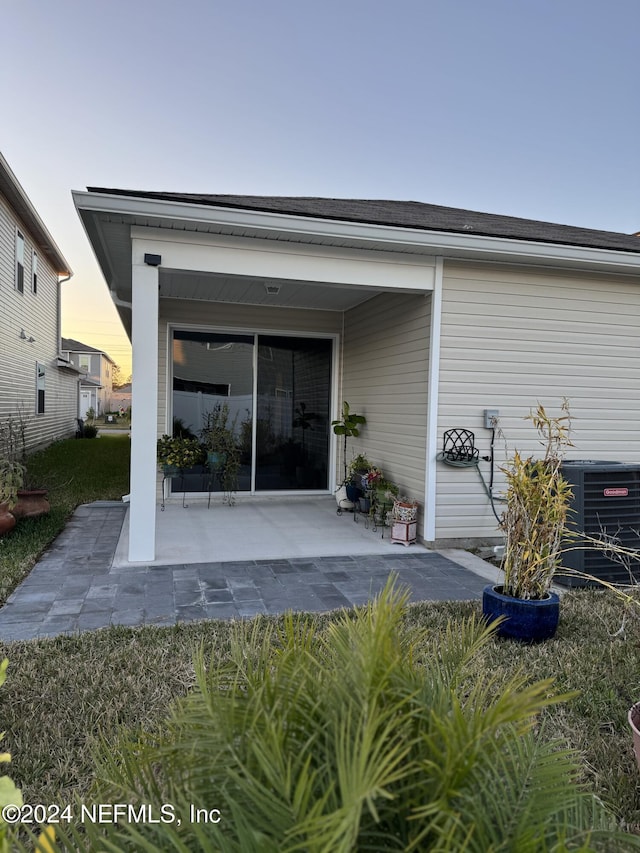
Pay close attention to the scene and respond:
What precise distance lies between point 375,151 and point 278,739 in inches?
512

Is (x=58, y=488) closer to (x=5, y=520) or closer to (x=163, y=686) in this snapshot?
(x=5, y=520)

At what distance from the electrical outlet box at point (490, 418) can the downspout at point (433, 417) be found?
0.53m

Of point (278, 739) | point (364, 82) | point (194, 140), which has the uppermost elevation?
point (364, 82)

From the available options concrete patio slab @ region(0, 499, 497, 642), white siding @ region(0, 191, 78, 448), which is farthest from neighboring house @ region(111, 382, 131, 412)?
concrete patio slab @ region(0, 499, 497, 642)

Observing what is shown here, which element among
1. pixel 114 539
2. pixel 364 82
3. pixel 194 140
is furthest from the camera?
pixel 194 140

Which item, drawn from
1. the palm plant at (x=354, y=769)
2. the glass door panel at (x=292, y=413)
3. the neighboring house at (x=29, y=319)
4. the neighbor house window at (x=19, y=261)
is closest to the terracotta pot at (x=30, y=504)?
the neighboring house at (x=29, y=319)

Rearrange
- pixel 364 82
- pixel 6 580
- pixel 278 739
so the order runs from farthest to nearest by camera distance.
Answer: pixel 364 82
pixel 6 580
pixel 278 739

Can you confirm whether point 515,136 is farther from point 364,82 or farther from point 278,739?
point 278,739

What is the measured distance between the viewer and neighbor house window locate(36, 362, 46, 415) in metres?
14.1

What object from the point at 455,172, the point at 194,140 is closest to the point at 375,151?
the point at 455,172

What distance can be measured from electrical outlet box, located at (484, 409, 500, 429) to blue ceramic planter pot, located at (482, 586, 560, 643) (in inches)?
101

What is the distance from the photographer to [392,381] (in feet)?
21.4

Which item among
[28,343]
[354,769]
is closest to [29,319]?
[28,343]

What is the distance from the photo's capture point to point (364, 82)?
990cm
